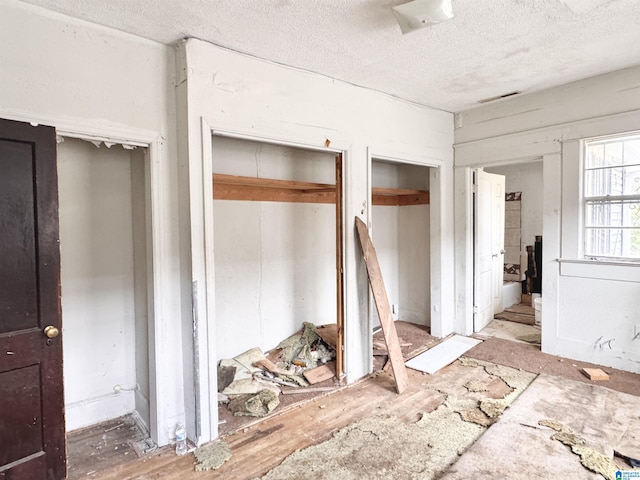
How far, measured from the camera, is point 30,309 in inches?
78.3

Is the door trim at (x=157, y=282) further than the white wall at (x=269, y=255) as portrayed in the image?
No

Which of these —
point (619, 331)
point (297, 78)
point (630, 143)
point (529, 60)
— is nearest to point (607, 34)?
point (529, 60)

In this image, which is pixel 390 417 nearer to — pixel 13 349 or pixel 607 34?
pixel 13 349

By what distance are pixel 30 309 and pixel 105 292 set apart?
0.79 metres

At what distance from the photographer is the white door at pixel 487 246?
4570 millimetres

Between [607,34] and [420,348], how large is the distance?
3189 mm

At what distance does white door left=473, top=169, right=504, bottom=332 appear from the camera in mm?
4570

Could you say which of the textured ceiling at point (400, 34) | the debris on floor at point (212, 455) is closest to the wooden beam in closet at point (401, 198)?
the textured ceiling at point (400, 34)

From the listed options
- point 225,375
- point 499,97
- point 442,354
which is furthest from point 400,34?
point 442,354

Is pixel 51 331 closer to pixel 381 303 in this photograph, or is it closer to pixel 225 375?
pixel 225 375

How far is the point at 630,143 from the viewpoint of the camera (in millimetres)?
3447

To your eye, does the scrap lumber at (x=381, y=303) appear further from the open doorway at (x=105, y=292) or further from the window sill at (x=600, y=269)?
the window sill at (x=600, y=269)

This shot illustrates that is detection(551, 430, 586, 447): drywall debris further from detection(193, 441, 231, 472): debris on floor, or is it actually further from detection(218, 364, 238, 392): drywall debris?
detection(218, 364, 238, 392): drywall debris

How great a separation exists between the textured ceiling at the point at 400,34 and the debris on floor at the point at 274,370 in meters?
2.53
